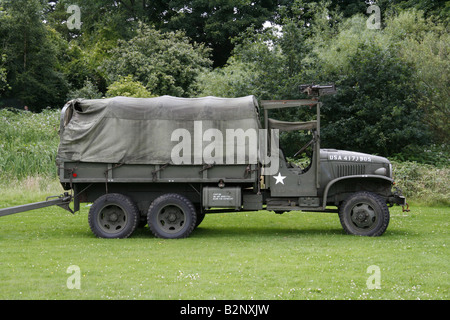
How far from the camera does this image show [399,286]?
7.78 m

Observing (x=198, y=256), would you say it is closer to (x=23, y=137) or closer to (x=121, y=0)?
(x=23, y=137)

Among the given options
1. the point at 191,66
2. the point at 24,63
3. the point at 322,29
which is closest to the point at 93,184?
the point at 191,66

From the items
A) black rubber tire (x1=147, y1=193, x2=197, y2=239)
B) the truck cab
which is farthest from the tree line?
black rubber tire (x1=147, y1=193, x2=197, y2=239)

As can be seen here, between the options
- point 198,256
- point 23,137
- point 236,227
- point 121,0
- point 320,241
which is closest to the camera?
point 198,256

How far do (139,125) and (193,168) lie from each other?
4.77ft

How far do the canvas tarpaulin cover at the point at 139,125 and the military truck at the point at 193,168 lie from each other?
0.02 m

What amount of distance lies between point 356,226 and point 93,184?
18.4 ft

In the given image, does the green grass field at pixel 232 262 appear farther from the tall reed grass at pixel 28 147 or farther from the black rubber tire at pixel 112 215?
the tall reed grass at pixel 28 147

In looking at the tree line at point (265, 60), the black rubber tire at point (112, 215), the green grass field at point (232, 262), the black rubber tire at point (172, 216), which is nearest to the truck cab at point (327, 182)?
the green grass field at point (232, 262)

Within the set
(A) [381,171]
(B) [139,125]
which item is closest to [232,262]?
(B) [139,125]

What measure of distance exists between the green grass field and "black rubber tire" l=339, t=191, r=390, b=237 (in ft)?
1.16

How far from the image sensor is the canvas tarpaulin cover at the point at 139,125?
12.3 meters

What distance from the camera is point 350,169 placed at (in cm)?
1264

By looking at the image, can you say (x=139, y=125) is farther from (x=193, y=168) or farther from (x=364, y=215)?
(x=364, y=215)
